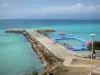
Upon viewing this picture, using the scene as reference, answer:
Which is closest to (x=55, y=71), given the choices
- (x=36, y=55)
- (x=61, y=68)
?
(x=61, y=68)

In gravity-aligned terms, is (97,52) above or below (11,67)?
above

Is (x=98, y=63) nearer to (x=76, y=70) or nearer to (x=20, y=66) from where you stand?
(x=76, y=70)

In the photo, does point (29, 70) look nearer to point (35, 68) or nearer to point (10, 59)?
point (35, 68)

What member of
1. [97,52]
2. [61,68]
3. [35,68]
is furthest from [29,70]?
[97,52]

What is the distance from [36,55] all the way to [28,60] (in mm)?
2271

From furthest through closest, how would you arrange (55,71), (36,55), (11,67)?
(36,55)
(11,67)
(55,71)

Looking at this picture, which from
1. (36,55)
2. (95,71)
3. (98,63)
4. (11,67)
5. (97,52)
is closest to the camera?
(95,71)

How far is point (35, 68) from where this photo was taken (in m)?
19.9

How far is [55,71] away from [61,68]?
28.4 inches

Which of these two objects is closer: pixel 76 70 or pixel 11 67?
pixel 76 70

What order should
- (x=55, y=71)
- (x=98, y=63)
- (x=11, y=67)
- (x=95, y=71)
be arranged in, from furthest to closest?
(x=11, y=67)
(x=98, y=63)
(x=55, y=71)
(x=95, y=71)

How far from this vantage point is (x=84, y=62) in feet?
→ 59.2

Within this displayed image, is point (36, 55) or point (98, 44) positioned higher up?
point (98, 44)

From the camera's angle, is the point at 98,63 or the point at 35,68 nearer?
the point at 98,63
